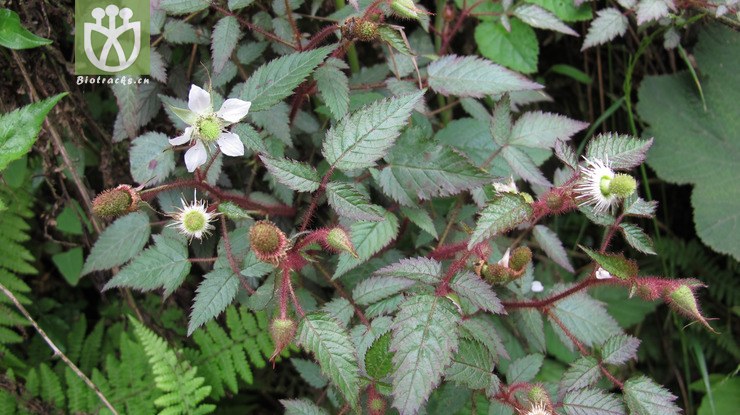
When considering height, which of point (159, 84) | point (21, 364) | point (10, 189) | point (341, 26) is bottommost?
point (21, 364)

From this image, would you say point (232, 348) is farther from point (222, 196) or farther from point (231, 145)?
point (231, 145)

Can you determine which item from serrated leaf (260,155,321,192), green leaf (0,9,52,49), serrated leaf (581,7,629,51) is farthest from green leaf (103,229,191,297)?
serrated leaf (581,7,629,51)

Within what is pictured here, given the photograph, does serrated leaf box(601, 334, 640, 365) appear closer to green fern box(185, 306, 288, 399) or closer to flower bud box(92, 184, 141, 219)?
green fern box(185, 306, 288, 399)

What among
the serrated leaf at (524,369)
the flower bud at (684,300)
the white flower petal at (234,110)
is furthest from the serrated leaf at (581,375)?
the white flower petal at (234,110)

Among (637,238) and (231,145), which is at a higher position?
(231,145)

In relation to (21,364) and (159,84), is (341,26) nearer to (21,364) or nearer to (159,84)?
(159,84)

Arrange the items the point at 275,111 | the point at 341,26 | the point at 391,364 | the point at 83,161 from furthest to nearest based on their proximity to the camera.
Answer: the point at 83,161, the point at 275,111, the point at 341,26, the point at 391,364

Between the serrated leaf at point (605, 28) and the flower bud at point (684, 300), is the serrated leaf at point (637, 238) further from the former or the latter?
the serrated leaf at point (605, 28)

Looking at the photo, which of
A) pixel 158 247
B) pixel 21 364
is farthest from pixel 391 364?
pixel 21 364

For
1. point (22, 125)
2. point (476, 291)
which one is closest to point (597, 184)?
point (476, 291)
